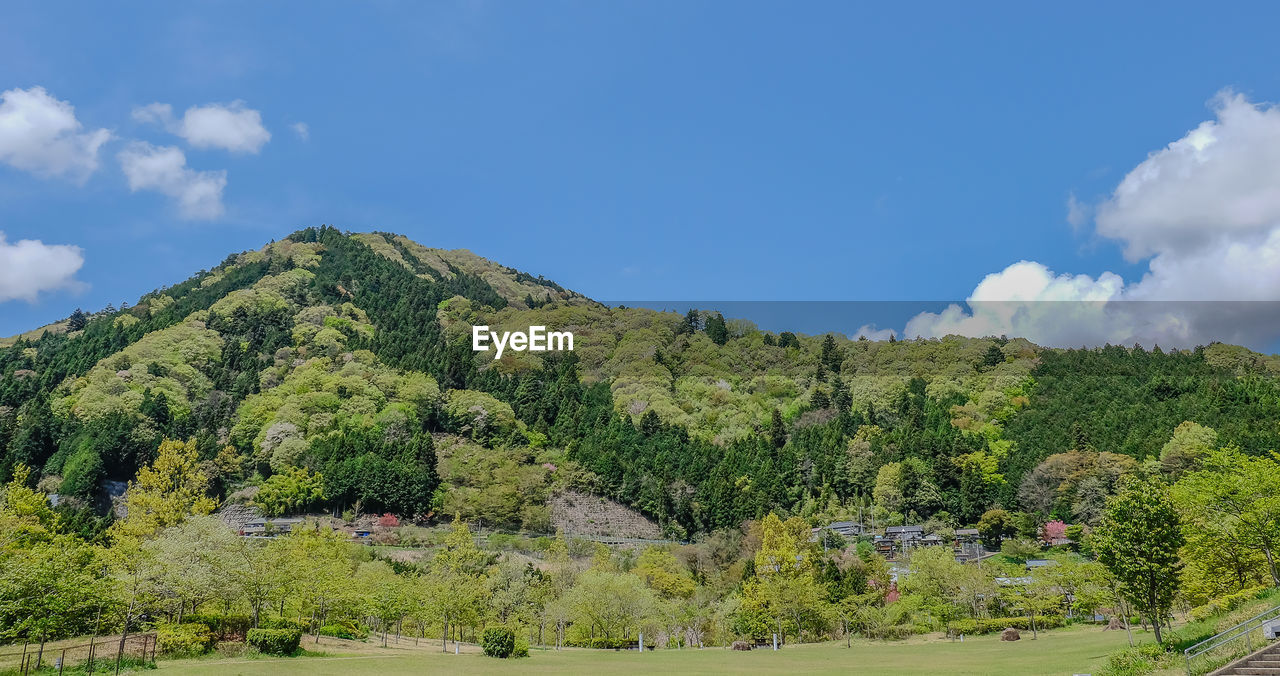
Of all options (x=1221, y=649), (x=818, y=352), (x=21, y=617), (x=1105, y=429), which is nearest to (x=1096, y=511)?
(x=1105, y=429)

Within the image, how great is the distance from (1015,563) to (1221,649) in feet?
183

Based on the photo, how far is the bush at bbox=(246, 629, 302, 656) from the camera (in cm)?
3328

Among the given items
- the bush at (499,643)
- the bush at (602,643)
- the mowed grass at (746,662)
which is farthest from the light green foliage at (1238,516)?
the bush at (602,643)

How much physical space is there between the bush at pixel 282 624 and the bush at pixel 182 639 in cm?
393

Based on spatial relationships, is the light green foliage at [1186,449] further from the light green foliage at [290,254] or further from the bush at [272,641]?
the light green foliage at [290,254]

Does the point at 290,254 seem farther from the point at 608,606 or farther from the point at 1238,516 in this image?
the point at 1238,516

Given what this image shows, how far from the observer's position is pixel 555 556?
2857 inches

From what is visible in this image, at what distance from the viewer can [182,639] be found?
105 ft

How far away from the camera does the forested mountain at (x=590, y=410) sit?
8869 cm

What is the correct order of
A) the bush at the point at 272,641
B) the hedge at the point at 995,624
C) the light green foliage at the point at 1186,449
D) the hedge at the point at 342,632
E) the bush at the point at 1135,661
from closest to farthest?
the bush at the point at 1135,661 < the bush at the point at 272,641 < the hedge at the point at 342,632 < the hedge at the point at 995,624 < the light green foliage at the point at 1186,449

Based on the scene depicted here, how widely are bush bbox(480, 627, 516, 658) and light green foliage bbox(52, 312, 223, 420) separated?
8595 cm

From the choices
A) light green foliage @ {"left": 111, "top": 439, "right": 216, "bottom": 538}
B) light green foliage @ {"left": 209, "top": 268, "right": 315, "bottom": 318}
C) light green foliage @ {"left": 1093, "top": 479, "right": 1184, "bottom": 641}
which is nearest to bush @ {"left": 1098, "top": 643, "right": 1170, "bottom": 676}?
light green foliage @ {"left": 1093, "top": 479, "right": 1184, "bottom": 641}

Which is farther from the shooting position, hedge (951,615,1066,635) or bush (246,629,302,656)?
hedge (951,615,1066,635)

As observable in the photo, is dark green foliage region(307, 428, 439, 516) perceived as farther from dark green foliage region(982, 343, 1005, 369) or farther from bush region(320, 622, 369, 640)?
dark green foliage region(982, 343, 1005, 369)
